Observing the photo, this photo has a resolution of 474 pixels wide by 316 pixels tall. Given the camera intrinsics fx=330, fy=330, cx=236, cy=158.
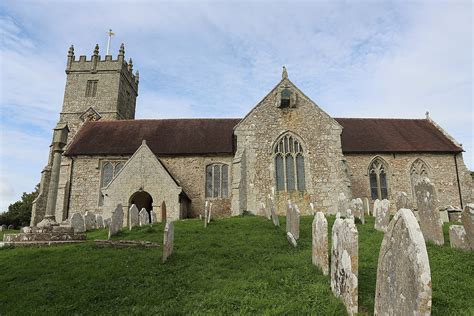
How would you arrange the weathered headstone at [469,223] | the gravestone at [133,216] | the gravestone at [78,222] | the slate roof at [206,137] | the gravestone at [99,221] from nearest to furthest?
the weathered headstone at [469,223] < the gravestone at [133,216] < the gravestone at [78,222] < the gravestone at [99,221] < the slate roof at [206,137]

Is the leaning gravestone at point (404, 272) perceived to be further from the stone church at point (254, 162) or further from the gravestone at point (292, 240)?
the stone church at point (254, 162)

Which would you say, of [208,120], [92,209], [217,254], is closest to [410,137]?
[208,120]

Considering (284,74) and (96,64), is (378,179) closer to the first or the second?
(284,74)

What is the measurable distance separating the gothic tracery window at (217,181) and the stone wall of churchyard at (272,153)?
9.43ft

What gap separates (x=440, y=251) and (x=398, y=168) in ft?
51.9

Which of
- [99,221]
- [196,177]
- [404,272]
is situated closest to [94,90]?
[196,177]

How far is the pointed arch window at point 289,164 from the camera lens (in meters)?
19.2

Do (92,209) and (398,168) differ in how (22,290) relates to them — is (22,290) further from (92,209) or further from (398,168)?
(398,168)

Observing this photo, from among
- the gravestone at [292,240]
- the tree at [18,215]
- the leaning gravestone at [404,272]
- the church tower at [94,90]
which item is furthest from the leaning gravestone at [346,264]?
the tree at [18,215]

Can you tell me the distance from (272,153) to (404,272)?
52.2 feet

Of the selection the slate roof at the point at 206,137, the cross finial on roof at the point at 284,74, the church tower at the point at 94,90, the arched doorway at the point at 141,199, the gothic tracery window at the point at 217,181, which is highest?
the church tower at the point at 94,90

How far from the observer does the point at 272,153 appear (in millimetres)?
19672

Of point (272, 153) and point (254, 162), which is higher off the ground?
point (272, 153)

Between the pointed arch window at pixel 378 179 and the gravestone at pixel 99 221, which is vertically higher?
the pointed arch window at pixel 378 179
